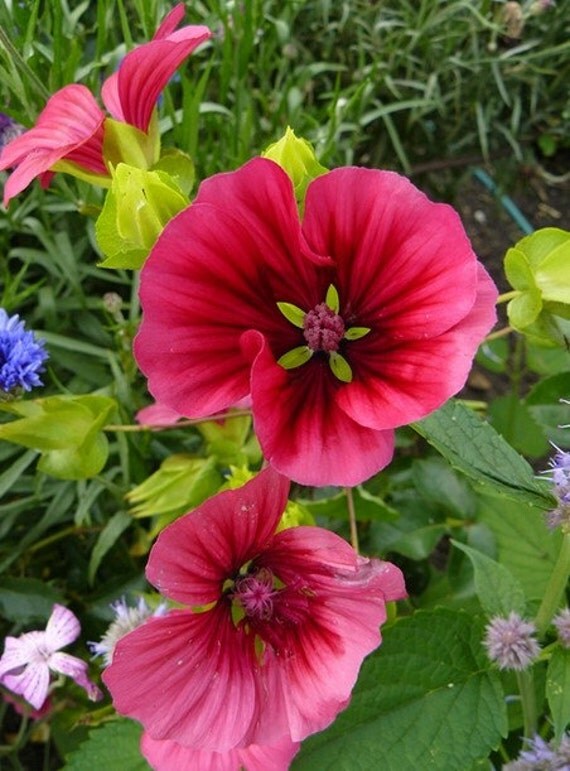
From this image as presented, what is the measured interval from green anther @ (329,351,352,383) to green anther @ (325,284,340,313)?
2cm

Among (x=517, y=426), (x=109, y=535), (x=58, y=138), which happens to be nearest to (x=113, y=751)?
(x=109, y=535)

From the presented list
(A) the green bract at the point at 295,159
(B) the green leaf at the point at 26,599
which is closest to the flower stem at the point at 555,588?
(A) the green bract at the point at 295,159

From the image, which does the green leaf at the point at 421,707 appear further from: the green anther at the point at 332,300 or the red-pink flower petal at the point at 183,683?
the green anther at the point at 332,300

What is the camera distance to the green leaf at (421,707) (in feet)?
1.94

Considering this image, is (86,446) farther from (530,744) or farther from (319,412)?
(530,744)

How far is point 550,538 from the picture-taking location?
2.77ft

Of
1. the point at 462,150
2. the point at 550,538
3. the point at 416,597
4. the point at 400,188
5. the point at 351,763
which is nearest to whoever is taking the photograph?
the point at 400,188

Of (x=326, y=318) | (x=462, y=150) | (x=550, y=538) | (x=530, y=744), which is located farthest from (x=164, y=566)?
(x=462, y=150)

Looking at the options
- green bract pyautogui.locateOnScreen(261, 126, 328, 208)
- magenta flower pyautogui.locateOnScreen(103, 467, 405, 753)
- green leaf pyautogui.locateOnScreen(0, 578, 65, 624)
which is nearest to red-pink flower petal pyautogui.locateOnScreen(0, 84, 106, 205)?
green bract pyautogui.locateOnScreen(261, 126, 328, 208)

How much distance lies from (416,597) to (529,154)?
959 mm

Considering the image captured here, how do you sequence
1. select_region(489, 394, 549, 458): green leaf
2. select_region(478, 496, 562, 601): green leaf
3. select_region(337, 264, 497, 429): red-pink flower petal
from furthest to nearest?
1. select_region(489, 394, 549, 458): green leaf
2. select_region(478, 496, 562, 601): green leaf
3. select_region(337, 264, 497, 429): red-pink flower petal

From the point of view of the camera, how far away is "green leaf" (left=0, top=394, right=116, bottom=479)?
0.65 m

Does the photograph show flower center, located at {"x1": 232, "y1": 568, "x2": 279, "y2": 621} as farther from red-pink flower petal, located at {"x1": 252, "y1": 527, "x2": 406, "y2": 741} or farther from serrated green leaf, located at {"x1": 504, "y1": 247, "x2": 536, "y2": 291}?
serrated green leaf, located at {"x1": 504, "y1": 247, "x2": 536, "y2": 291}

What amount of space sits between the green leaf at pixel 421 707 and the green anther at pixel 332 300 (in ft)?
0.75
